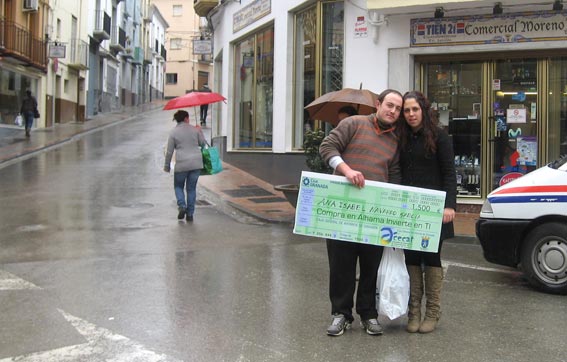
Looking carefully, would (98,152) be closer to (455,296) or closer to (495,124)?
(495,124)

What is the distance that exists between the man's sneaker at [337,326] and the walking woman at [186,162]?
5542 mm

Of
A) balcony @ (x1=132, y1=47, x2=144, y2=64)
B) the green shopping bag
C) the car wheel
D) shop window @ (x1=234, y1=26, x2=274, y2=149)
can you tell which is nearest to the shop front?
the green shopping bag

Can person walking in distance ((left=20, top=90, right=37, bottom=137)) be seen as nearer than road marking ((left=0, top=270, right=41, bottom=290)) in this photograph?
No

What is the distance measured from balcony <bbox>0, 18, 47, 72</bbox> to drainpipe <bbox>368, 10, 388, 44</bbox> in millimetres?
15257

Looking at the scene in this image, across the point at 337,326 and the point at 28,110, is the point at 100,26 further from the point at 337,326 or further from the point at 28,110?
the point at 337,326

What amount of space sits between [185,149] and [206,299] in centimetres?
465

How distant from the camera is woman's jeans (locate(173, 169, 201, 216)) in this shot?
9500mm

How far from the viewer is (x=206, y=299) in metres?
5.26

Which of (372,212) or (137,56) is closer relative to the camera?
(372,212)

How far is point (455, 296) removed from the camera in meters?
5.52

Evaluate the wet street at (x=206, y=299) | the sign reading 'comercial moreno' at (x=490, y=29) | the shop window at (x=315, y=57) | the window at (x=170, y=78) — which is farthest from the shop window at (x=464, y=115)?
the window at (x=170, y=78)

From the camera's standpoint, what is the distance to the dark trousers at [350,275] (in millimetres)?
4293

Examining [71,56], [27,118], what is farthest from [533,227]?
[71,56]

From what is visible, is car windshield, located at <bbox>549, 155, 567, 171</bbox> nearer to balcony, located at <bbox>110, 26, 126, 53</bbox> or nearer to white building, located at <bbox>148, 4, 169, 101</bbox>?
balcony, located at <bbox>110, 26, 126, 53</bbox>
